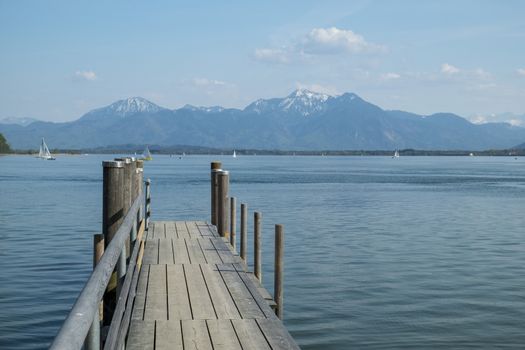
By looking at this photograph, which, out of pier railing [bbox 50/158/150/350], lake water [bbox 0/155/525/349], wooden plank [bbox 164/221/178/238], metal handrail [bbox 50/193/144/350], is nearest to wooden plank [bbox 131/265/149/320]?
pier railing [bbox 50/158/150/350]

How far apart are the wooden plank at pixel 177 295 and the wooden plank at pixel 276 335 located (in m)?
1.07

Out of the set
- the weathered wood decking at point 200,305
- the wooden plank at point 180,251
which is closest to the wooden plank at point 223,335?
the weathered wood decking at point 200,305

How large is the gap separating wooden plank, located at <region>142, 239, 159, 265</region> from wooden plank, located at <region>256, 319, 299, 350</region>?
5192 millimetres

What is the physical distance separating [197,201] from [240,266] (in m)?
38.2

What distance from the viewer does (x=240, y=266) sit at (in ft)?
42.6

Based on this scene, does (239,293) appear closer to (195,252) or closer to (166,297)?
(166,297)

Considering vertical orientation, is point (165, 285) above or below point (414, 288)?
above

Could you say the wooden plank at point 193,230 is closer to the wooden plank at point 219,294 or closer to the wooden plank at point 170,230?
the wooden plank at point 170,230

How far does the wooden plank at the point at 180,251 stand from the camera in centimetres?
1368

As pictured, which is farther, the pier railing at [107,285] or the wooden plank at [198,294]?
the wooden plank at [198,294]

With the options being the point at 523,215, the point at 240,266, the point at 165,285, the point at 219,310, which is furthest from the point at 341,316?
the point at 523,215

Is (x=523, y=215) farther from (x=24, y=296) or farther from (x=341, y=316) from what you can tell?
(x=24, y=296)

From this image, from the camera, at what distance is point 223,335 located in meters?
8.11

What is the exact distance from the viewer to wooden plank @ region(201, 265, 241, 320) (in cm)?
920
